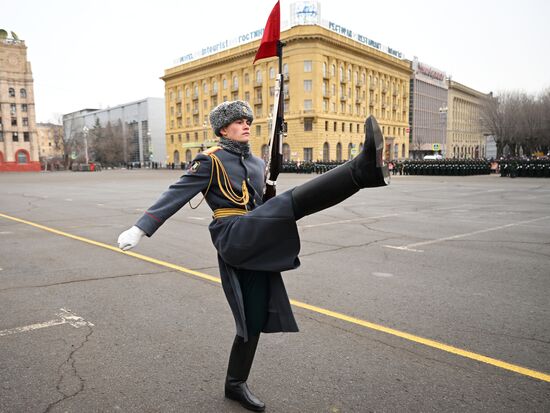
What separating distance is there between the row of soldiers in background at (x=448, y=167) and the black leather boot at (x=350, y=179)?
1473 inches

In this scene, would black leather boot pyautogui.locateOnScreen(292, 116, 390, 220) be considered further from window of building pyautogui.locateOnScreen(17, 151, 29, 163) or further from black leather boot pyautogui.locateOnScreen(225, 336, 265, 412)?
window of building pyautogui.locateOnScreen(17, 151, 29, 163)

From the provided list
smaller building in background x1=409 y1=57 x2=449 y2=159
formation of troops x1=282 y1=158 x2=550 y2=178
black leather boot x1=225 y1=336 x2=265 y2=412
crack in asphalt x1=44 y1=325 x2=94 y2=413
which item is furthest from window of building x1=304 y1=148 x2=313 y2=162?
black leather boot x1=225 y1=336 x2=265 y2=412

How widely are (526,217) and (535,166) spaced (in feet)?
79.7

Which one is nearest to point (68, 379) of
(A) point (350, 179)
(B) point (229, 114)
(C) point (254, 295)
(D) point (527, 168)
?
(C) point (254, 295)

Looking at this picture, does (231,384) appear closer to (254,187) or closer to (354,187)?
(254,187)

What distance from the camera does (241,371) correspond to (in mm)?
2848

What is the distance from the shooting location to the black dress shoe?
2775 mm

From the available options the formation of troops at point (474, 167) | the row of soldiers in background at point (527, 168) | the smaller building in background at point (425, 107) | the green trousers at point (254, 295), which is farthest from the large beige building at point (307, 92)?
the green trousers at point (254, 295)

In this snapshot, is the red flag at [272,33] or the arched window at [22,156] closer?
the red flag at [272,33]

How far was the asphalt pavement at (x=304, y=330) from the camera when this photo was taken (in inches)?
115

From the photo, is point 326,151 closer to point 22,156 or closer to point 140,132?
point 22,156

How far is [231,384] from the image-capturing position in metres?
2.88

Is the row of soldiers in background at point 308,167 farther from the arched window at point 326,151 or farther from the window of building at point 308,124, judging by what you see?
the arched window at point 326,151

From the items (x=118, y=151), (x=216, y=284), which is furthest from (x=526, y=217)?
(x=118, y=151)
